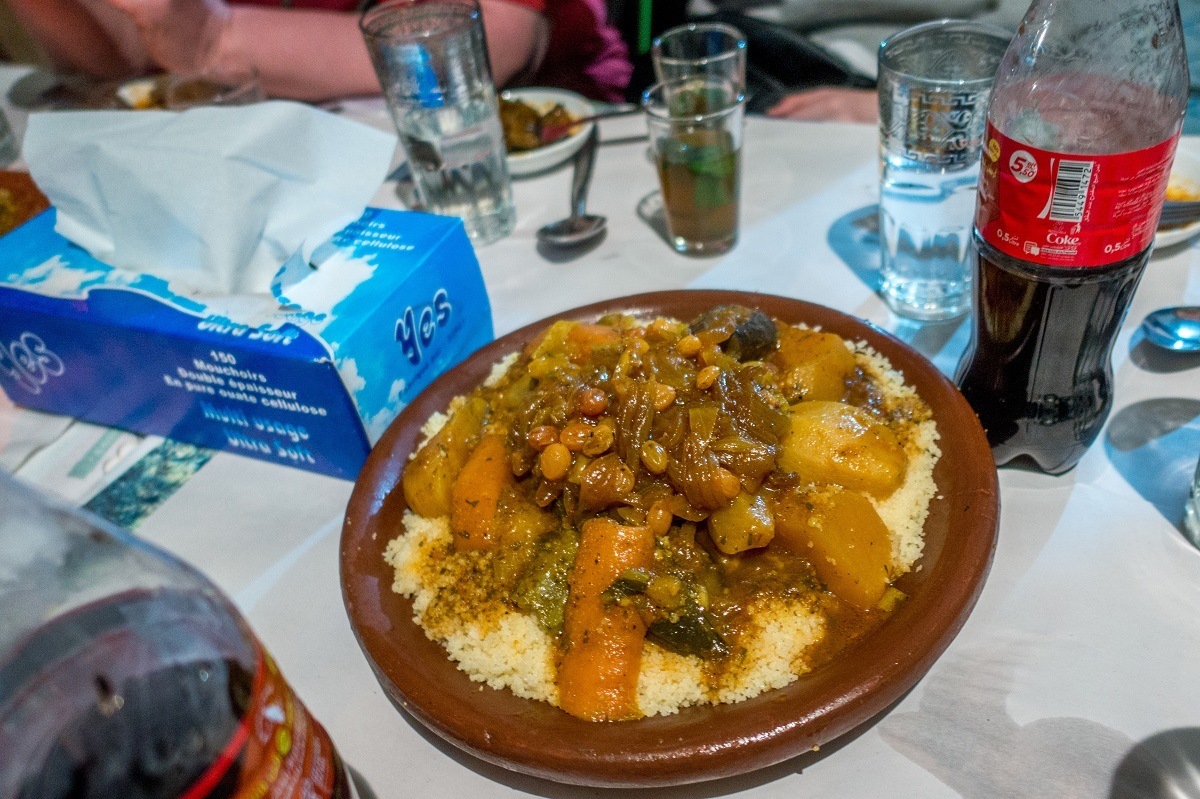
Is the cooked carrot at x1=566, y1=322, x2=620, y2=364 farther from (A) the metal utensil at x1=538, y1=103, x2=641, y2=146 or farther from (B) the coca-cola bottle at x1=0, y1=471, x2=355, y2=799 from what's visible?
(A) the metal utensil at x1=538, y1=103, x2=641, y2=146

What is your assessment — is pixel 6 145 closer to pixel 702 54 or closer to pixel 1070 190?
pixel 702 54

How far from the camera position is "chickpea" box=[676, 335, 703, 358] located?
4.04 ft

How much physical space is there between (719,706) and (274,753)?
47 centimetres

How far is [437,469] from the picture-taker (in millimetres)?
1243

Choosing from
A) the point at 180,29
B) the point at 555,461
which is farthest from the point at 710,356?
the point at 180,29

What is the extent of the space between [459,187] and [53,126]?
2.66 feet

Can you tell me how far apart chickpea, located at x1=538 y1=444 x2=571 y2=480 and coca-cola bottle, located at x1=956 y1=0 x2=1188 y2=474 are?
0.65 m

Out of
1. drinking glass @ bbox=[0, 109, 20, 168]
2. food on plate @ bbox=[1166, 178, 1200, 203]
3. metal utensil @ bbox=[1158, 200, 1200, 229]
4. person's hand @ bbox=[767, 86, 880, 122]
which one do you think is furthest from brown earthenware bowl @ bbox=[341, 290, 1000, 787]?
drinking glass @ bbox=[0, 109, 20, 168]

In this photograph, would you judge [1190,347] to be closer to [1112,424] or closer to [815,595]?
[1112,424]

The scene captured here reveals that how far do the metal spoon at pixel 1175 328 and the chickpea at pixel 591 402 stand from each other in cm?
99

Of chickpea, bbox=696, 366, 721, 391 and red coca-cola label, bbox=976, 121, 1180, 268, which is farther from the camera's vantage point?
chickpea, bbox=696, 366, 721, 391

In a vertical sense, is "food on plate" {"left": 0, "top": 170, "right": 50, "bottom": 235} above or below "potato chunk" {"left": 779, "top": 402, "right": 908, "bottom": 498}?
above

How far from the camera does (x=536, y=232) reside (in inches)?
82.4

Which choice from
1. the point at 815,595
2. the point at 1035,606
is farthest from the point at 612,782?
the point at 1035,606
